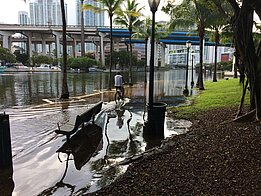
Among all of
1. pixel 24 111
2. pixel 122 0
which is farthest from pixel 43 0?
pixel 24 111

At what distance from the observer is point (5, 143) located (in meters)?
5.04

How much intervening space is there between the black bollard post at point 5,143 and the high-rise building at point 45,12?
3318 inches

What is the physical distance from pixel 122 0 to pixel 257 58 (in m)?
15.9

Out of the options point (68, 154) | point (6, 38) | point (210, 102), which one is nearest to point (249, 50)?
point (68, 154)

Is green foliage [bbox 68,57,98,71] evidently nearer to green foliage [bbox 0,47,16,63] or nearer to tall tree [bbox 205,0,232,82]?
green foliage [bbox 0,47,16,63]

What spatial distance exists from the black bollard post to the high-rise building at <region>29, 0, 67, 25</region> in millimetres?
84266

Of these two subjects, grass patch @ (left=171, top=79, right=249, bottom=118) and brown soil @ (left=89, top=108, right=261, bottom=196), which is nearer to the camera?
brown soil @ (left=89, top=108, right=261, bottom=196)

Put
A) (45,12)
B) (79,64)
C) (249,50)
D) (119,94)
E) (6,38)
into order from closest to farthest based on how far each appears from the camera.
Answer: (249,50) < (119,94) < (79,64) < (6,38) < (45,12)

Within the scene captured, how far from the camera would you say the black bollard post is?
4.95 m

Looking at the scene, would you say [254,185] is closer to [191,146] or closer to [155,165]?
[155,165]

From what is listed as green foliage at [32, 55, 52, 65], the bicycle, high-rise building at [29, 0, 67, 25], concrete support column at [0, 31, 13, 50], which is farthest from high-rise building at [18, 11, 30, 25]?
the bicycle

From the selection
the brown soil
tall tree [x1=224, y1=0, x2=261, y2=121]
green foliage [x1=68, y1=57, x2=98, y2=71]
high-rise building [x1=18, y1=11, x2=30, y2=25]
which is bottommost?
the brown soil

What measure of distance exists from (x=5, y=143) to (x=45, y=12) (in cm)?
9290

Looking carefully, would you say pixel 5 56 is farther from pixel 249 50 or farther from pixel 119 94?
pixel 249 50
